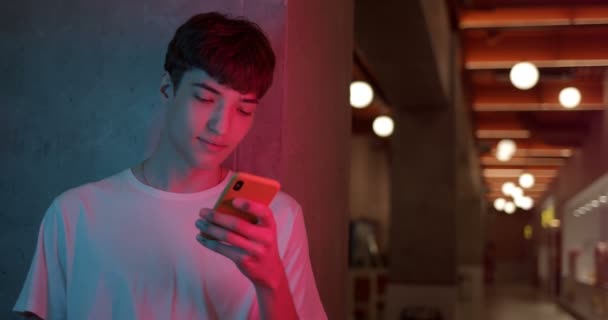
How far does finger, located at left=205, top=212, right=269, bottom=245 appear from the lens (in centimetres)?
146

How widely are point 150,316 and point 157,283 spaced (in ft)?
0.26

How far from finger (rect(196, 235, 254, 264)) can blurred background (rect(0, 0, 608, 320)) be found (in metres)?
0.64

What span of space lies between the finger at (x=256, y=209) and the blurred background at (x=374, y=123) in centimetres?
63

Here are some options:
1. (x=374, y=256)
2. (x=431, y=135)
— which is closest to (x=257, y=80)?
(x=431, y=135)

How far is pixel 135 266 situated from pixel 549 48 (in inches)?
336

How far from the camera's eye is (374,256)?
1695 centimetres

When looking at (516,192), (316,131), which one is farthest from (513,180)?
(316,131)

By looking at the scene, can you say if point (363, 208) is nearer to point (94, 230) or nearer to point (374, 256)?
point (374, 256)

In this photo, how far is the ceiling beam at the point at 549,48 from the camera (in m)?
9.06

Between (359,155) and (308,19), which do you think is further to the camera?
(359,155)

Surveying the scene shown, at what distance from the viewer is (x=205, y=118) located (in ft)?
5.58

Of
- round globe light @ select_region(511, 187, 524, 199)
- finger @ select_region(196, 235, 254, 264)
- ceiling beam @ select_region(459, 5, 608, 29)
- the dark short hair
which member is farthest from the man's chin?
round globe light @ select_region(511, 187, 524, 199)

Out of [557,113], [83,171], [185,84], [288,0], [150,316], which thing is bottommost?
[150,316]

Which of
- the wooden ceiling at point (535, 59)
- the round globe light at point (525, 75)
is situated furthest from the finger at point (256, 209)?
the round globe light at point (525, 75)
